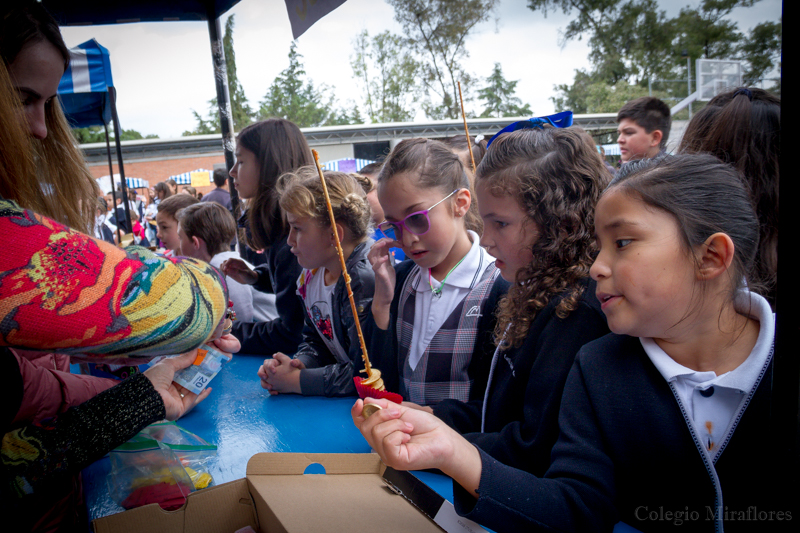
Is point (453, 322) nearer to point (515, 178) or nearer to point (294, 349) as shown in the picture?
point (515, 178)

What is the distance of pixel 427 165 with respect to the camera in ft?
5.68

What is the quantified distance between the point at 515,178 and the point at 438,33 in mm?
2214

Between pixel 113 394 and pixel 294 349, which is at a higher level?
pixel 113 394

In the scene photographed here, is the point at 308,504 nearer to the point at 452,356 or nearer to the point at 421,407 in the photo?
the point at 421,407

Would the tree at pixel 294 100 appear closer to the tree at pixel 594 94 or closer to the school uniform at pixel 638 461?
the tree at pixel 594 94

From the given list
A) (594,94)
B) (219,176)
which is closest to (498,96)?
(594,94)

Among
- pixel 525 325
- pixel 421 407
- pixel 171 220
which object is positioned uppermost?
pixel 171 220

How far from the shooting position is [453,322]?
158 centimetres

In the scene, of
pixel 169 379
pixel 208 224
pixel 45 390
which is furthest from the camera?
pixel 208 224

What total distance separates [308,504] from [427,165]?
117cm

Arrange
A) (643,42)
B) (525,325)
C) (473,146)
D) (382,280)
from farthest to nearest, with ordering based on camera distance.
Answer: (643,42) → (473,146) → (382,280) → (525,325)

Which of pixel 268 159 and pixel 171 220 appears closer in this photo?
pixel 268 159

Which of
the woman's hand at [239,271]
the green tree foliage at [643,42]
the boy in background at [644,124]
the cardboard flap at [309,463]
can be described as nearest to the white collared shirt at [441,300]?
the cardboard flap at [309,463]

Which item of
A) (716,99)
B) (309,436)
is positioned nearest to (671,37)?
(716,99)
